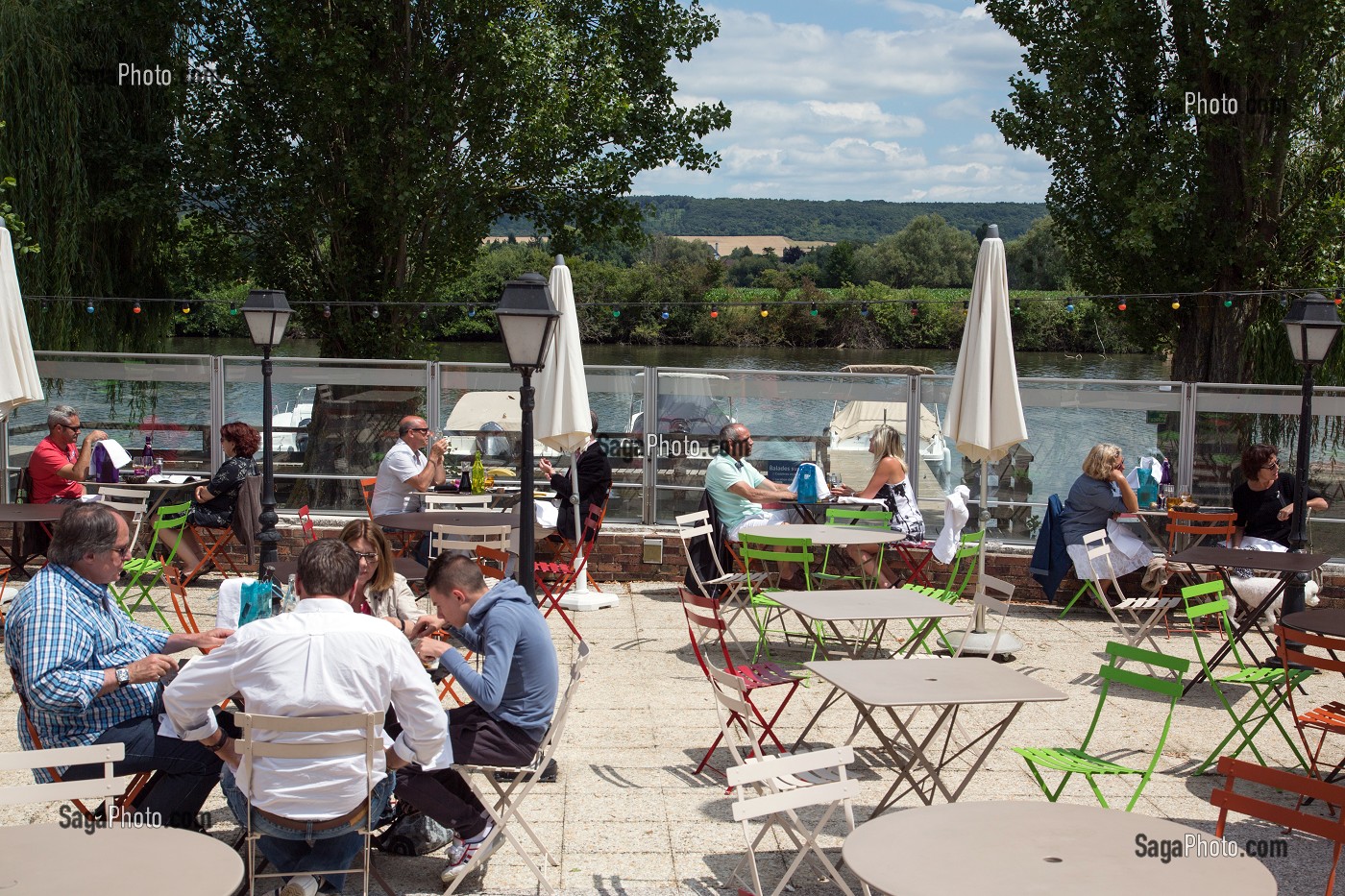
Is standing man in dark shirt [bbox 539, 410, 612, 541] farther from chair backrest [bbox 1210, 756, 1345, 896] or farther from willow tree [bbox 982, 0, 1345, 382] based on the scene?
willow tree [bbox 982, 0, 1345, 382]

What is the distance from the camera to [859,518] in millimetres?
9367

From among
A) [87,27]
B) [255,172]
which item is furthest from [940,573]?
[87,27]

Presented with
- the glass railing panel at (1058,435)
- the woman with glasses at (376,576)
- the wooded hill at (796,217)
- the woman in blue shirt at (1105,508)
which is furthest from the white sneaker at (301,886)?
the wooded hill at (796,217)

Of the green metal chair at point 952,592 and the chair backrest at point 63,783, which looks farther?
the green metal chair at point 952,592

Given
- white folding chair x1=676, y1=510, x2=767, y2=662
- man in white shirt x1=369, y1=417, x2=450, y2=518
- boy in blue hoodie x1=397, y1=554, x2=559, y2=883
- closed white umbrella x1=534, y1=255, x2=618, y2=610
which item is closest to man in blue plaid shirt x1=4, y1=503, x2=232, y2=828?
boy in blue hoodie x1=397, y1=554, x2=559, y2=883

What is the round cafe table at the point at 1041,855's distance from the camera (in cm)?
321

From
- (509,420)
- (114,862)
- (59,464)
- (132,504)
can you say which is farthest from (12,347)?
(114,862)

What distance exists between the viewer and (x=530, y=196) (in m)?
18.6

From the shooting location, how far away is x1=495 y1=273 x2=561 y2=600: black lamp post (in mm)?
6016

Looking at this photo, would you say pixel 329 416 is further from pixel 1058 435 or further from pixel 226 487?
pixel 1058 435

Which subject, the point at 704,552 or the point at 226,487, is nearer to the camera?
the point at 704,552

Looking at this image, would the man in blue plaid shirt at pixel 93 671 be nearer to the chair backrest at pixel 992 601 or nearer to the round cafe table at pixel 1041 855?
the round cafe table at pixel 1041 855

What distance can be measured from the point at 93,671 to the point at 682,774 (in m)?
2.83

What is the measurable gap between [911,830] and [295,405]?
9526 millimetres
